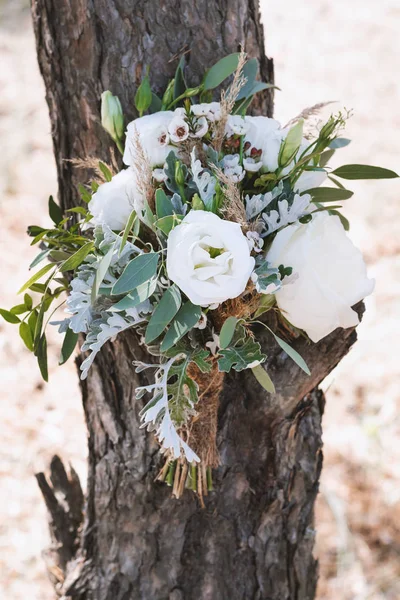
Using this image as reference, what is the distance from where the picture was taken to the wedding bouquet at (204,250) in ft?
2.97

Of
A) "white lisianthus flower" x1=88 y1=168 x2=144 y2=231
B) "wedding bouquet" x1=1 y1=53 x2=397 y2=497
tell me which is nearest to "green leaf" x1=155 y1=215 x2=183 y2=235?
"wedding bouquet" x1=1 y1=53 x2=397 y2=497

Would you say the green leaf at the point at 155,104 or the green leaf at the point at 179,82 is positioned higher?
the green leaf at the point at 179,82

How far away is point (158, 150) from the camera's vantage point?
1039 mm

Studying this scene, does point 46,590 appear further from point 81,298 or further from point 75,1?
point 75,1

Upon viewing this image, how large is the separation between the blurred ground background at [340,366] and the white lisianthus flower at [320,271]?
0.46 meters

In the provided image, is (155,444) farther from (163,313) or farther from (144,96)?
(144,96)

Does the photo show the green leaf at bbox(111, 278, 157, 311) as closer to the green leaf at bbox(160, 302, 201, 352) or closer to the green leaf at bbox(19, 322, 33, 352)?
the green leaf at bbox(160, 302, 201, 352)

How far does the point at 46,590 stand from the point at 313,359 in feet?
5.08

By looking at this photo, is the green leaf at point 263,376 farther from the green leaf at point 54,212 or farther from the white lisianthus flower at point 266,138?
the green leaf at point 54,212

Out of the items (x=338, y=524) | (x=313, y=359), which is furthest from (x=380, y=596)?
(x=313, y=359)

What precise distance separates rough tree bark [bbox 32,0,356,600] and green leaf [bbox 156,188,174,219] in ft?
1.05

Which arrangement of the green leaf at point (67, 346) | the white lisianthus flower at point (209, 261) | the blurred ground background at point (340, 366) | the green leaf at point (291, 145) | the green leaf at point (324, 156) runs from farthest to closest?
the blurred ground background at point (340, 366) → the green leaf at point (324, 156) → the green leaf at point (67, 346) → the green leaf at point (291, 145) → the white lisianthus flower at point (209, 261)

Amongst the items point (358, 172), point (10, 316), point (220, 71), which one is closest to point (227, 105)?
point (220, 71)

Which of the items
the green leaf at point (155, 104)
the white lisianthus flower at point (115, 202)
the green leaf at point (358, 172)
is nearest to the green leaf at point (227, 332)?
the white lisianthus flower at point (115, 202)
